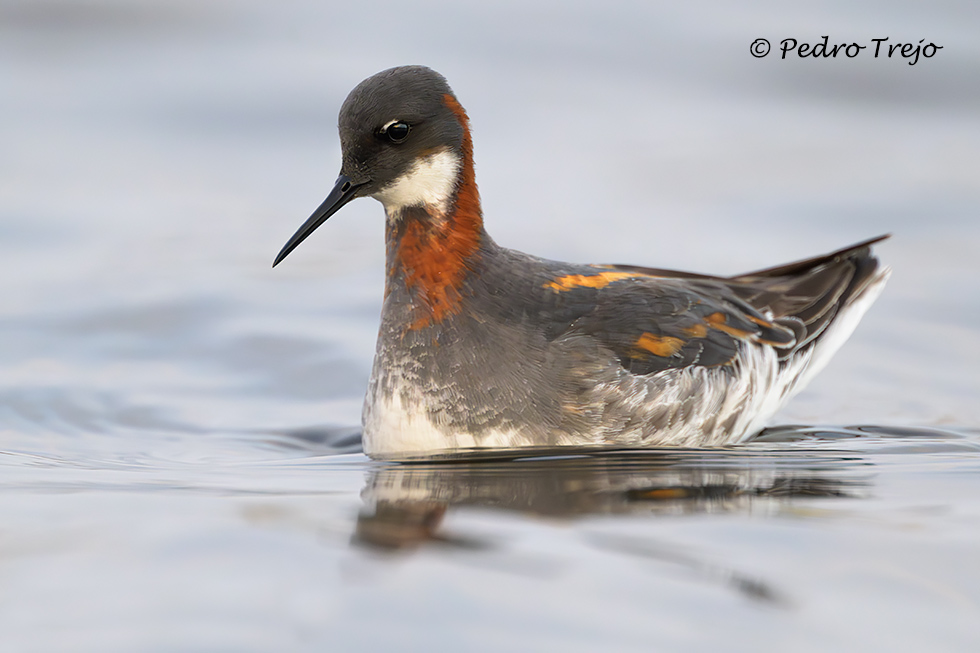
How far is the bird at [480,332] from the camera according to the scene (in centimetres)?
477

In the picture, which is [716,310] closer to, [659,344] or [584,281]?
[659,344]

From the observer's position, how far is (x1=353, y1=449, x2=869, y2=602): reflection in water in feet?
11.0

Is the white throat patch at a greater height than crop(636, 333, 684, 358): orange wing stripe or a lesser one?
greater

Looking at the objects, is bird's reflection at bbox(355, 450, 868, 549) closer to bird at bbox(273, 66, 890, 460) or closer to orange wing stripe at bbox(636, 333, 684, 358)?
bird at bbox(273, 66, 890, 460)

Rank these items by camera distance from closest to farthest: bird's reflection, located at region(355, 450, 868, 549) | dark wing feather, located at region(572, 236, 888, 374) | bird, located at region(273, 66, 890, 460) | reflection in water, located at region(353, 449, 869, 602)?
1. reflection in water, located at region(353, 449, 869, 602)
2. bird's reflection, located at region(355, 450, 868, 549)
3. bird, located at region(273, 66, 890, 460)
4. dark wing feather, located at region(572, 236, 888, 374)

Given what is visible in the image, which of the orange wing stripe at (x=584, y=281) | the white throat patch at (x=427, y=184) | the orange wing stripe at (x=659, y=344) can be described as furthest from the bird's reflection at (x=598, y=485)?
the white throat patch at (x=427, y=184)

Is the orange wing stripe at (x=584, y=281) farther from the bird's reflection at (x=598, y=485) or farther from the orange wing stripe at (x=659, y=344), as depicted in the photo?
the bird's reflection at (x=598, y=485)

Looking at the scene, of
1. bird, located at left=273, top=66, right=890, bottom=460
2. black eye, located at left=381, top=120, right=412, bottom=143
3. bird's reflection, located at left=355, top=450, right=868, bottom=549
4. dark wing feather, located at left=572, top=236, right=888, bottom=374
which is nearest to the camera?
bird's reflection, located at left=355, top=450, right=868, bottom=549

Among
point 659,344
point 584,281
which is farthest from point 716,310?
point 584,281

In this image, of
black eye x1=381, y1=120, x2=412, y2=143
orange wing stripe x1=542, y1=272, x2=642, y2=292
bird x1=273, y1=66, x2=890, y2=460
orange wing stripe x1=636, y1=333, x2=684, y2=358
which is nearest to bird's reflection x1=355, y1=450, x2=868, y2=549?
bird x1=273, y1=66, x2=890, y2=460

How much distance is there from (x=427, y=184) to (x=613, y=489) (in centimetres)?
167

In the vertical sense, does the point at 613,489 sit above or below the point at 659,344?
below

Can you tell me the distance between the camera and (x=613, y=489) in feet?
12.8

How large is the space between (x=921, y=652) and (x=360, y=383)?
13.2 feet
